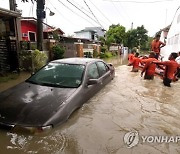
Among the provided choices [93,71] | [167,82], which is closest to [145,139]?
[93,71]

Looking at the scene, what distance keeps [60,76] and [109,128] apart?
70.2 inches

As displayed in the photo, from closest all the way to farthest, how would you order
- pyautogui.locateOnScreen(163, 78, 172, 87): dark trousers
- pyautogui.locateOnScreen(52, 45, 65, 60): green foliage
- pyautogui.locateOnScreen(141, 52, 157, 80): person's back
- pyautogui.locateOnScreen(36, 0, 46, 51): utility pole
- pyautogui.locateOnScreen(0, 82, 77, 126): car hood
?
pyautogui.locateOnScreen(0, 82, 77, 126): car hood, pyautogui.locateOnScreen(163, 78, 172, 87): dark trousers, pyautogui.locateOnScreen(141, 52, 157, 80): person's back, pyautogui.locateOnScreen(36, 0, 46, 51): utility pole, pyautogui.locateOnScreen(52, 45, 65, 60): green foliage

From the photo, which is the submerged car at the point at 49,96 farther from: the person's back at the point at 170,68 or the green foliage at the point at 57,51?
the green foliage at the point at 57,51

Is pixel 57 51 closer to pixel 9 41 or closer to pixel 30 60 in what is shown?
pixel 30 60

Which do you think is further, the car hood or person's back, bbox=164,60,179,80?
person's back, bbox=164,60,179,80

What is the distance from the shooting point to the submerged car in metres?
3.31

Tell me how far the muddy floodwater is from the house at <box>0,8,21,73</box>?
19.6 feet

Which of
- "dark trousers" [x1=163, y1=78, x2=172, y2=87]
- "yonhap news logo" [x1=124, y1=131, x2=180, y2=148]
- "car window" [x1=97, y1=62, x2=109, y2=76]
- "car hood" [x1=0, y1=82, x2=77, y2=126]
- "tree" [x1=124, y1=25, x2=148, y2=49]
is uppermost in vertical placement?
"tree" [x1=124, y1=25, x2=148, y2=49]

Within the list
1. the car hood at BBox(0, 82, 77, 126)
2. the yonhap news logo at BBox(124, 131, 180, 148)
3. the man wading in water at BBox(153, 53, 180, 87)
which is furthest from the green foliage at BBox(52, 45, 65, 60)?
the yonhap news logo at BBox(124, 131, 180, 148)

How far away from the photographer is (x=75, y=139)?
3.40 metres

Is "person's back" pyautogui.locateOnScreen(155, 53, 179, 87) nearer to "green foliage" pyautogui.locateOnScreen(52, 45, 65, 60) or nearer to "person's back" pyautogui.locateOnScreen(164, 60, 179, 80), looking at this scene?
"person's back" pyautogui.locateOnScreen(164, 60, 179, 80)

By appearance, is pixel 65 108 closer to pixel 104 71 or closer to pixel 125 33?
pixel 104 71

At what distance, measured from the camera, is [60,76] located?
16.0 feet

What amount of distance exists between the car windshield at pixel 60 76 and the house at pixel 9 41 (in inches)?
214
